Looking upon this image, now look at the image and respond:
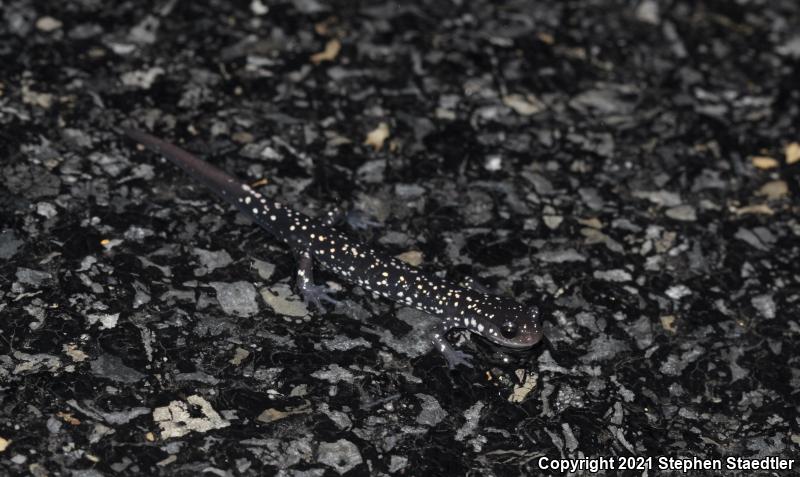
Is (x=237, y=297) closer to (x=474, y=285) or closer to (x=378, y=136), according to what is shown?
(x=474, y=285)

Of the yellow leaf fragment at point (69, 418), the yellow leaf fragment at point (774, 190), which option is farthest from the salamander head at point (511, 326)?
the yellow leaf fragment at point (774, 190)

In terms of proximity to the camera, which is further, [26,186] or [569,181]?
[569,181]

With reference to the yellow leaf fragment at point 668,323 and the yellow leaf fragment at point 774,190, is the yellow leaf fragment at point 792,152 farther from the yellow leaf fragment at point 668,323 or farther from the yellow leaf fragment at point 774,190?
the yellow leaf fragment at point 668,323

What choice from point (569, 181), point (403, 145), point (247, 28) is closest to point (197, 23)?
point (247, 28)

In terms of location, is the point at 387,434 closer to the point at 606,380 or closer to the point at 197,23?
the point at 606,380

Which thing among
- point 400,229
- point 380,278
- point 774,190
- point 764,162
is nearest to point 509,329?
point 380,278

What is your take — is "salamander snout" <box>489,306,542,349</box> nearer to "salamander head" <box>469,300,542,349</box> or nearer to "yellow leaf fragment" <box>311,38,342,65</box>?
"salamander head" <box>469,300,542,349</box>
